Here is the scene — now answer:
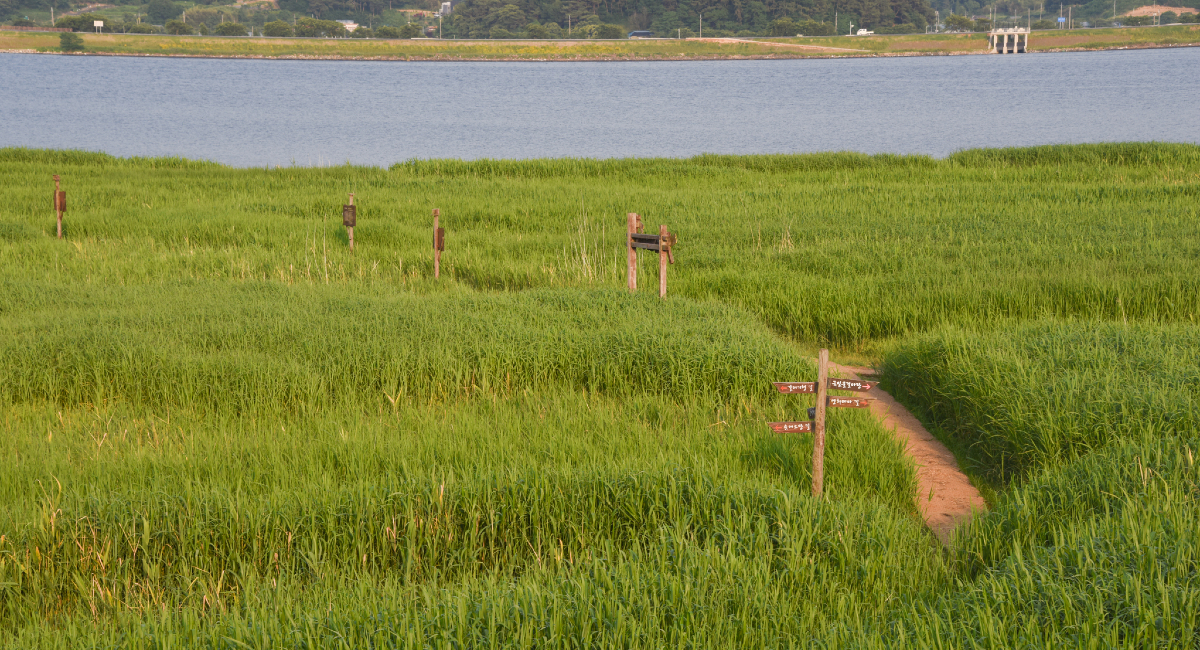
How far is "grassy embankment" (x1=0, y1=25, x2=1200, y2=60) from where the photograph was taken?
109 m

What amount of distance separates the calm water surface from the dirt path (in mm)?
20479

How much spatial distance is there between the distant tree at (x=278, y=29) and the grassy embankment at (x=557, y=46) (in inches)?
480

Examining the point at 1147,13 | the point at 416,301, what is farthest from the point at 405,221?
the point at 1147,13

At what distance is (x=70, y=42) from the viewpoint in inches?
4156

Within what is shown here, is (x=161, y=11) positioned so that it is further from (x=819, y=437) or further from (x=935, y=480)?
(x=819, y=437)

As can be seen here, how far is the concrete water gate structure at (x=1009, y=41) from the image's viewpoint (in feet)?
389

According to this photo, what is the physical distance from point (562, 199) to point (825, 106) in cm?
4192

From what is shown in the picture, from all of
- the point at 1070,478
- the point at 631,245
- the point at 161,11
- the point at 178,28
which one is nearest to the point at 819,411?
the point at 1070,478

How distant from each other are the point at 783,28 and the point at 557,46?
34183mm

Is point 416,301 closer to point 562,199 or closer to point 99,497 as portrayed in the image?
point 99,497

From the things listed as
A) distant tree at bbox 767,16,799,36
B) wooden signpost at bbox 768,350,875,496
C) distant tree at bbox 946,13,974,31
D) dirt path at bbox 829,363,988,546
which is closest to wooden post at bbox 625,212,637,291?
dirt path at bbox 829,363,988,546

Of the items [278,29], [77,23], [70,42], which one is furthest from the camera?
[278,29]

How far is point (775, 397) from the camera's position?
6.95 m

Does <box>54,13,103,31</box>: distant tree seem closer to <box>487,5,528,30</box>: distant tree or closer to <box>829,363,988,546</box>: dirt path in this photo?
<box>487,5,528,30</box>: distant tree
